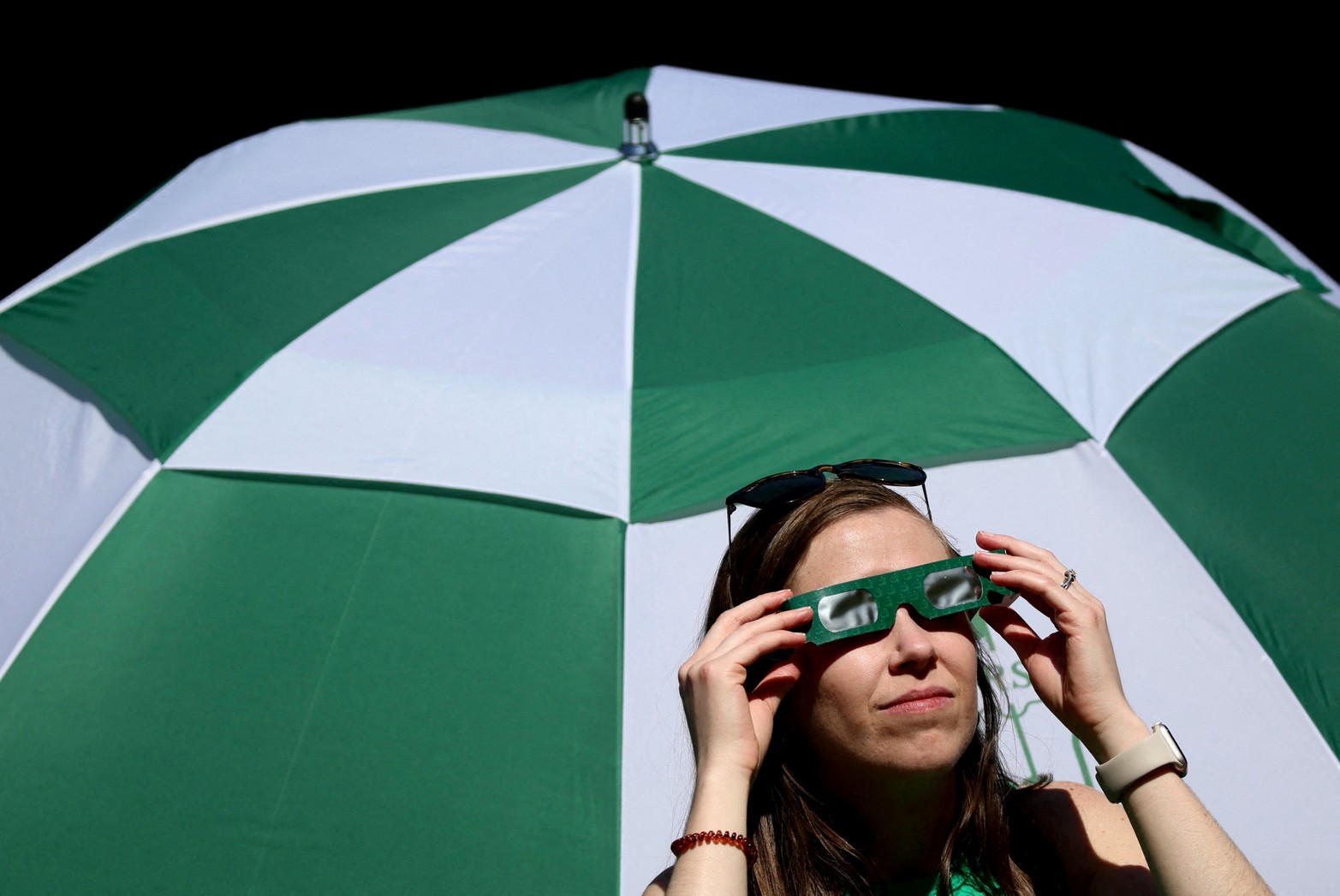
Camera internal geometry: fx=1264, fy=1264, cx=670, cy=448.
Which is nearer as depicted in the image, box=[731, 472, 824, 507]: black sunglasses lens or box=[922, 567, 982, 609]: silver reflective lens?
box=[922, 567, 982, 609]: silver reflective lens

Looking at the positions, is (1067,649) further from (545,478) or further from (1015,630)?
(545,478)

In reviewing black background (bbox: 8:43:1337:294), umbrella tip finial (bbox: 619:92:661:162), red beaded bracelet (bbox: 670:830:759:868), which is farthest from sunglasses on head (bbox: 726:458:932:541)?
black background (bbox: 8:43:1337:294)

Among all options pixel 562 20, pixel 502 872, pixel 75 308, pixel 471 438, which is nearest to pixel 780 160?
pixel 471 438

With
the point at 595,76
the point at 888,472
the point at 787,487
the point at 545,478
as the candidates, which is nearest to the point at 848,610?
the point at 787,487

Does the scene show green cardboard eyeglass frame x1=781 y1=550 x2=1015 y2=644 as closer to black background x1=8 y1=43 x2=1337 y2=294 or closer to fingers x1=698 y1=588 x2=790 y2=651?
fingers x1=698 y1=588 x2=790 y2=651

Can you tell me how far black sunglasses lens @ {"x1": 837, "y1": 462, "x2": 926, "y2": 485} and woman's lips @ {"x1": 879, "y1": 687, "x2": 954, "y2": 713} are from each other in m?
0.40

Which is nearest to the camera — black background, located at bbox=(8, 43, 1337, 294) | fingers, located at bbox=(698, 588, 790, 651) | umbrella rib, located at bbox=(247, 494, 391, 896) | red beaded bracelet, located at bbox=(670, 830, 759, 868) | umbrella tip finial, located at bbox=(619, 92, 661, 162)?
red beaded bracelet, located at bbox=(670, 830, 759, 868)

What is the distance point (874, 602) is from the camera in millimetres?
1642

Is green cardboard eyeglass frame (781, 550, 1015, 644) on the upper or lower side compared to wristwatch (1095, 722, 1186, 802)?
upper

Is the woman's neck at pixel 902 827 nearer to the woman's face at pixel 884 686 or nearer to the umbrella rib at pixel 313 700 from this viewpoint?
the woman's face at pixel 884 686

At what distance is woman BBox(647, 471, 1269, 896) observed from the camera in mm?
1578

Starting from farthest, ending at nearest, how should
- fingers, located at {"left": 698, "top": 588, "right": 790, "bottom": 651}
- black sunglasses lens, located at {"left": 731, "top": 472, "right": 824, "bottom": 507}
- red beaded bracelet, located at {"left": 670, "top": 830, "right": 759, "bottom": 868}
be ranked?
black sunglasses lens, located at {"left": 731, "top": 472, "right": 824, "bottom": 507}, fingers, located at {"left": 698, "top": 588, "right": 790, "bottom": 651}, red beaded bracelet, located at {"left": 670, "top": 830, "right": 759, "bottom": 868}

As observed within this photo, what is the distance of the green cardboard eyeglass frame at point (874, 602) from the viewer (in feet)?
5.37

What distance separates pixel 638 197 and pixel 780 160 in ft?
1.29
